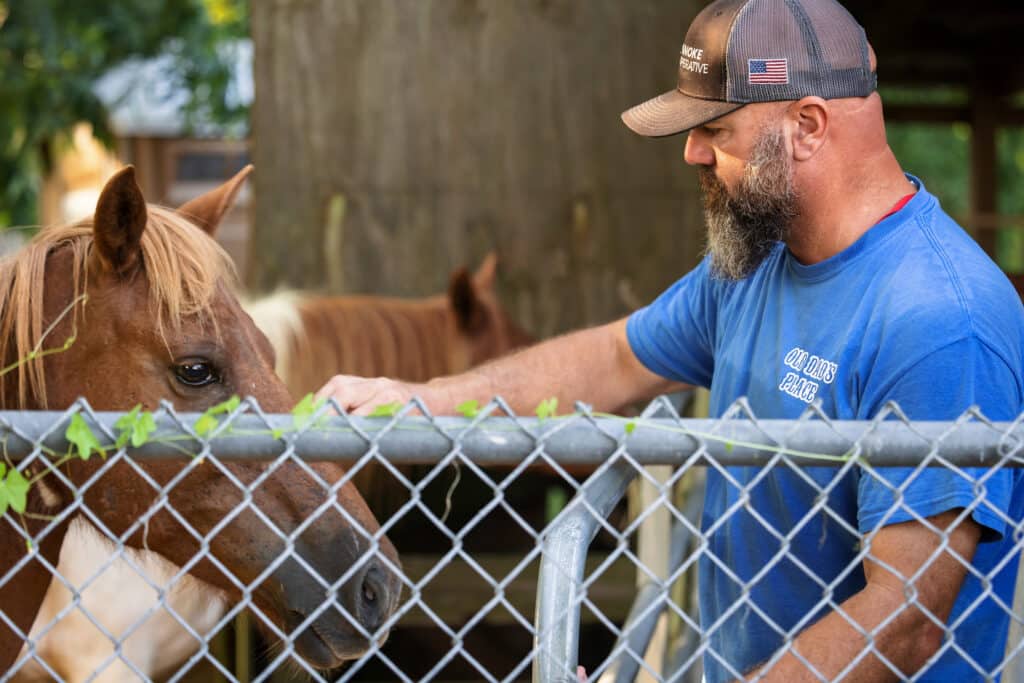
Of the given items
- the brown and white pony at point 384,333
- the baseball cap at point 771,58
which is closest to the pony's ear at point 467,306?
the brown and white pony at point 384,333

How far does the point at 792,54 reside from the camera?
6.81 feet

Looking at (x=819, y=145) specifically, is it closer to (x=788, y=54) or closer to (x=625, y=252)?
(x=788, y=54)

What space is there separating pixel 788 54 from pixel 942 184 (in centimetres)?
1724

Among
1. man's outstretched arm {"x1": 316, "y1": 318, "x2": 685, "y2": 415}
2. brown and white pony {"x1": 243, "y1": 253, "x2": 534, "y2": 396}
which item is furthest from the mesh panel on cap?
brown and white pony {"x1": 243, "y1": 253, "x2": 534, "y2": 396}

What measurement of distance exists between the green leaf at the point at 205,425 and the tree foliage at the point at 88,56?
7.05 meters

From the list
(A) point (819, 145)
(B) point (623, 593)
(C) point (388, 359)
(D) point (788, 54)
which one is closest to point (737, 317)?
(A) point (819, 145)

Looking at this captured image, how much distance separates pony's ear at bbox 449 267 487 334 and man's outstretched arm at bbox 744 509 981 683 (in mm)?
2877

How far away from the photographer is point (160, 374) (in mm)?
2158

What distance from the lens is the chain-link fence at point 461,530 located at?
1480 mm

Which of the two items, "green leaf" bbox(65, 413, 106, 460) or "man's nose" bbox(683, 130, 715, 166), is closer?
"green leaf" bbox(65, 413, 106, 460)

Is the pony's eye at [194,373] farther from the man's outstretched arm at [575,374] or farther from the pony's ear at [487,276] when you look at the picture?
the pony's ear at [487,276]

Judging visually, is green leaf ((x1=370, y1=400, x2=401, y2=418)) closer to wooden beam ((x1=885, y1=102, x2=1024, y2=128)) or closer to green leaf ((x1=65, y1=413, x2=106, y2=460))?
green leaf ((x1=65, y1=413, x2=106, y2=460))

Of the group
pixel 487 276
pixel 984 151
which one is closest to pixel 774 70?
pixel 487 276

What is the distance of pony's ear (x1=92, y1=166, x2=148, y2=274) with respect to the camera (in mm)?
2105
